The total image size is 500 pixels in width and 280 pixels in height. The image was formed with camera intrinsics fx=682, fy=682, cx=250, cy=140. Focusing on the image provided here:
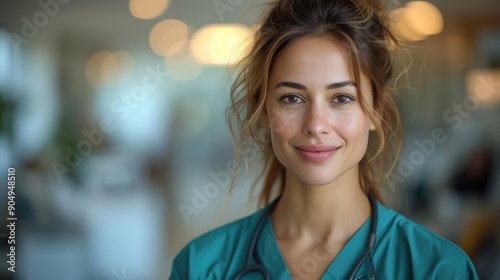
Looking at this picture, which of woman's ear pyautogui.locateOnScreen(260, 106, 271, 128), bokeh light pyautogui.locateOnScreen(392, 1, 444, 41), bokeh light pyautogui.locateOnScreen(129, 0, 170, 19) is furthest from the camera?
bokeh light pyautogui.locateOnScreen(129, 0, 170, 19)

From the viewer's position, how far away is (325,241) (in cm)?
156

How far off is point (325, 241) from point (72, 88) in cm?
324

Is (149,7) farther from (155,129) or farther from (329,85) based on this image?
(329,85)

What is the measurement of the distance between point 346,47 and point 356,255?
1.50ft

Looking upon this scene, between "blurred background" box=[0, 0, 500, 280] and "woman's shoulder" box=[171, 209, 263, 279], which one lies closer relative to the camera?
"woman's shoulder" box=[171, 209, 263, 279]

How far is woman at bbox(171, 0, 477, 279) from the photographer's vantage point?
56.9 inches

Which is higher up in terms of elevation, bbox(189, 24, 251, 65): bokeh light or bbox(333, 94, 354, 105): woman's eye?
bbox(189, 24, 251, 65): bokeh light

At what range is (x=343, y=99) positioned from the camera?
1.46 metres

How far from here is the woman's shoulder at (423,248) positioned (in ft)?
4.50

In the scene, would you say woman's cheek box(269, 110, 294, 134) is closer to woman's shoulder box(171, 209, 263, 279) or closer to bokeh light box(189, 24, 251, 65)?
woman's shoulder box(171, 209, 263, 279)

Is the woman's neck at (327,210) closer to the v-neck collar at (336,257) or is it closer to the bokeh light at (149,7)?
the v-neck collar at (336,257)

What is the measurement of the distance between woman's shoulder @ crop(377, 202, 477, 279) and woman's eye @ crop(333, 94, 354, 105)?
0.92 feet

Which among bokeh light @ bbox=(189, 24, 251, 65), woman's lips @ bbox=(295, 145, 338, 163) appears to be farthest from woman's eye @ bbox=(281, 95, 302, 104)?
bokeh light @ bbox=(189, 24, 251, 65)

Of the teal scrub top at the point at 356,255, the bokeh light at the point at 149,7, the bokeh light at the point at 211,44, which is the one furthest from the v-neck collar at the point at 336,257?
the bokeh light at the point at 149,7
